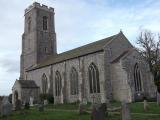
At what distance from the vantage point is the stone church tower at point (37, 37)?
51.2 m

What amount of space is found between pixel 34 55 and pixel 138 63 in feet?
78.4

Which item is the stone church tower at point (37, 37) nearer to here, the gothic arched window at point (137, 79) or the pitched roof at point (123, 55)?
the pitched roof at point (123, 55)

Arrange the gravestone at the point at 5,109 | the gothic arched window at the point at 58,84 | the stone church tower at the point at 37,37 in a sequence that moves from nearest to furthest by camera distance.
→ 1. the gravestone at the point at 5,109
2. the gothic arched window at the point at 58,84
3. the stone church tower at the point at 37,37

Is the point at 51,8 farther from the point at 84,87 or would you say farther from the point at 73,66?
the point at 84,87

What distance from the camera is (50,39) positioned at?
53.6 meters

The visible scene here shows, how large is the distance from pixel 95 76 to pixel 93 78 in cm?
50

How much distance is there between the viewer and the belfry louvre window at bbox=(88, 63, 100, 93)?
1374 inches

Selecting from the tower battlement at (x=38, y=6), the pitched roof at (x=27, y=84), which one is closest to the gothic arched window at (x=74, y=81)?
the pitched roof at (x=27, y=84)

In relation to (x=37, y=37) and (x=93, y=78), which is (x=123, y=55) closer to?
(x=93, y=78)

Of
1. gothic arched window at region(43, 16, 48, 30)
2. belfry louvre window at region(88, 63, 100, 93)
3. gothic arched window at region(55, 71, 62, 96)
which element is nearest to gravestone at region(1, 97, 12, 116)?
belfry louvre window at region(88, 63, 100, 93)

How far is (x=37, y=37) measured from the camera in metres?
51.3

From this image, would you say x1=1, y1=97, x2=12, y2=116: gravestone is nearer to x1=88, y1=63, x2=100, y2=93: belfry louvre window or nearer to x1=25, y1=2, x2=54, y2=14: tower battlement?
x1=88, y1=63, x2=100, y2=93: belfry louvre window

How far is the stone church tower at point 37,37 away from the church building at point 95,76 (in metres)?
1.23

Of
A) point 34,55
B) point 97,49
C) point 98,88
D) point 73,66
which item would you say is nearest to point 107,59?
point 97,49
